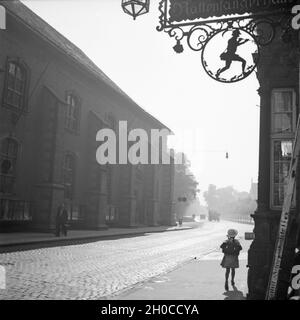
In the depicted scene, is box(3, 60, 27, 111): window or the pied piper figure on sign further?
box(3, 60, 27, 111): window

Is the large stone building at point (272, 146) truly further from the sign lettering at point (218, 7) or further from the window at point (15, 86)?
the window at point (15, 86)

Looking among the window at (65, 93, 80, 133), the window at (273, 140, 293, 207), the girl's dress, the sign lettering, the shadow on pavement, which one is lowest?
the shadow on pavement

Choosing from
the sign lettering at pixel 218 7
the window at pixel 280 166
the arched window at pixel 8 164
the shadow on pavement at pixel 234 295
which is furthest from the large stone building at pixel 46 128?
the sign lettering at pixel 218 7

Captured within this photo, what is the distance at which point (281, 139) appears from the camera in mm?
7133

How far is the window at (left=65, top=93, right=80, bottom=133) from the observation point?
27.1 m

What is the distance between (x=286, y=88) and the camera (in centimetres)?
729

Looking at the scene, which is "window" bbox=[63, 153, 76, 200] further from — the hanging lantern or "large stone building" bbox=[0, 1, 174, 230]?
the hanging lantern

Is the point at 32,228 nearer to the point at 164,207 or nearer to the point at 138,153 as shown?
the point at 138,153

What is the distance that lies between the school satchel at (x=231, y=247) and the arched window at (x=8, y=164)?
14867mm

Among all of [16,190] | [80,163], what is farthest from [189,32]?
[80,163]

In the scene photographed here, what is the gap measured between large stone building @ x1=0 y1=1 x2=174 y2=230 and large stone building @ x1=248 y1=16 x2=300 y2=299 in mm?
16113

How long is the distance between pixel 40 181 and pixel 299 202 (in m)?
19.5

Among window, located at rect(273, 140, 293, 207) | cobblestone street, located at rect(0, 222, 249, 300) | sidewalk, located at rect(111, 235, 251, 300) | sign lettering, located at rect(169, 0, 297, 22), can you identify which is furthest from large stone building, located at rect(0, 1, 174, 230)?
sign lettering, located at rect(169, 0, 297, 22)

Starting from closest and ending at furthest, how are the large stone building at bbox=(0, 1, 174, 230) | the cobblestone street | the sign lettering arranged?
the sign lettering
the cobblestone street
the large stone building at bbox=(0, 1, 174, 230)
